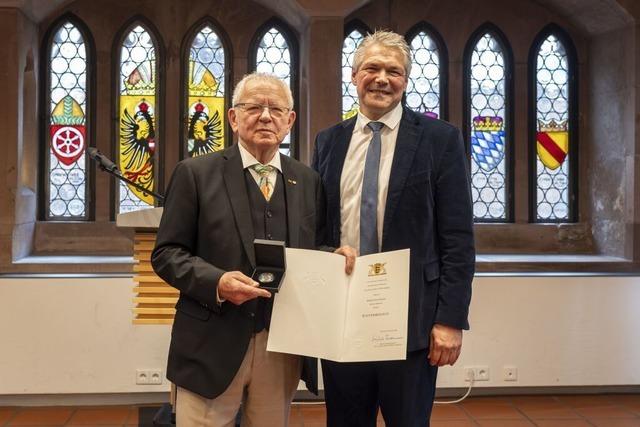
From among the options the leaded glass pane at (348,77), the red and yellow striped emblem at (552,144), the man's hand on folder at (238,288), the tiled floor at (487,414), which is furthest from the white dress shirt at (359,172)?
the red and yellow striped emblem at (552,144)

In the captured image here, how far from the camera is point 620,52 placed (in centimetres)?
518

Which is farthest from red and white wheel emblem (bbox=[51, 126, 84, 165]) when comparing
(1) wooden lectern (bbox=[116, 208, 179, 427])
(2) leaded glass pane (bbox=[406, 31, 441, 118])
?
(1) wooden lectern (bbox=[116, 208, 179, 427])

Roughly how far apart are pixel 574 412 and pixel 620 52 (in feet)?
8.98

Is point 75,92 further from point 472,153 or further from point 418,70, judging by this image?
point 472,153

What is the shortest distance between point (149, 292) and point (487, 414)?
2.19m

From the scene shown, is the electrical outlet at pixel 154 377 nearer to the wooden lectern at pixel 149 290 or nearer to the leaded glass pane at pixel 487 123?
the wooden lectern at pixel 149 290

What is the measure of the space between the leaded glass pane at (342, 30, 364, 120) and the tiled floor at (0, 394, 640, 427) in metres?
2.33

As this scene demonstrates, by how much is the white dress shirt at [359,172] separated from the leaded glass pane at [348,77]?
3.35 m

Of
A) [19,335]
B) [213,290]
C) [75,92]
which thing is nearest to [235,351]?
[213,290]

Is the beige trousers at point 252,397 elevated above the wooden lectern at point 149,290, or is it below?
below

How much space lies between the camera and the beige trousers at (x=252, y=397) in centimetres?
170

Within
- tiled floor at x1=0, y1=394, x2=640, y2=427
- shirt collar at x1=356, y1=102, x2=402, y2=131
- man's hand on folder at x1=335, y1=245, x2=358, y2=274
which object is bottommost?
tiled floor at x1=0, y1=394, x2=640, y2=427

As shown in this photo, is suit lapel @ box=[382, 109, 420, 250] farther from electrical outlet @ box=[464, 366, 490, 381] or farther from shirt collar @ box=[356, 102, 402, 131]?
electrical outlet @ box=[464, 366, 490, 381]

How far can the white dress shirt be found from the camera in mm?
1931
